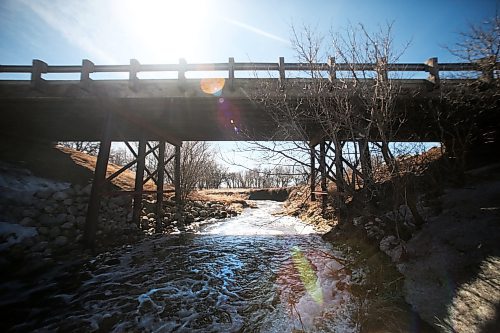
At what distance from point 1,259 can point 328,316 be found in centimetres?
672

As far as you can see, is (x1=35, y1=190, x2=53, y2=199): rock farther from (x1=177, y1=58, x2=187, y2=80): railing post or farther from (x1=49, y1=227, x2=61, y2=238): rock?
(x1=177, y1=58, x2=187, y2=80): railing post

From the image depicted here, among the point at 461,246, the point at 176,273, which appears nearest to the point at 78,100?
the point at 176,273

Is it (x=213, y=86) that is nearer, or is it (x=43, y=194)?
(x=213, y=86)

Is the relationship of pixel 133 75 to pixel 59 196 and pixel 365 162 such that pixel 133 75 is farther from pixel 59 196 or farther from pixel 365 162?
pixel 365 162

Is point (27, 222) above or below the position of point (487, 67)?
below

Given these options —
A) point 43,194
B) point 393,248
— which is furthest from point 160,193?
point 393,248

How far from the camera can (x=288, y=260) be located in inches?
212

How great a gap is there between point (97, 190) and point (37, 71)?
360 centimetres

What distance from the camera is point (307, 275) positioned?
4.39 metres

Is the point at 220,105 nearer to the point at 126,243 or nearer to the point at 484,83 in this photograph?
the point at 126,243

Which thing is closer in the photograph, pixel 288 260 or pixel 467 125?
pixel 288 260

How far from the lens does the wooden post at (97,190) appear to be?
623 cm

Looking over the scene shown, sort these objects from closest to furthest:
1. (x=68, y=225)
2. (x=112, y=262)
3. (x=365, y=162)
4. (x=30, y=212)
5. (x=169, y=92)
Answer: (x=365, y=162) → (x=112, y=262) → (x=169, y=92) → (x=30, y=212) → (x=68, y=225)

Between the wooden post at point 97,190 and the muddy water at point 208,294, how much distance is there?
3.54 feet
